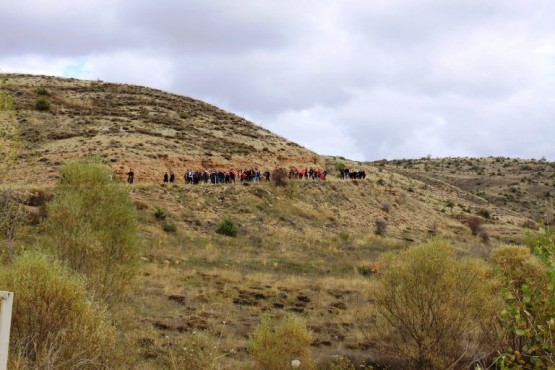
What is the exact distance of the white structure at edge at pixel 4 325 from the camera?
471 centimetres

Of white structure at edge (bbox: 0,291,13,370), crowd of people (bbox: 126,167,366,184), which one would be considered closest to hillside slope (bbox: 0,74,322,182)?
crowd of people (bbox: 126,167,366,184)

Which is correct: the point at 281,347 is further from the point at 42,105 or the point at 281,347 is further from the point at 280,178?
the point at 42,105

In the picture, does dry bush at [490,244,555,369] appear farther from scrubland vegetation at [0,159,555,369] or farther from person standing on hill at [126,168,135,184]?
person standing on hill at [126,168,135,184]

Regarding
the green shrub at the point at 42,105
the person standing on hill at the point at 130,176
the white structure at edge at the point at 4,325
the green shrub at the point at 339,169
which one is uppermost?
the green shrub at the point at 42,105

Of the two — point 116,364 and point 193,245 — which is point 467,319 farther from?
point 193,245

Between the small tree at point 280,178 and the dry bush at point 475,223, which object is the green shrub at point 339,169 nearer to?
the small tree at point 280,178

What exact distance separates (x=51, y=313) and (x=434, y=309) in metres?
9.88

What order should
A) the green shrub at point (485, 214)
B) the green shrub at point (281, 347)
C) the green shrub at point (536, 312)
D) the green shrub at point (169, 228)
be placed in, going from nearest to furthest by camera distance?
the green shrub at point (536, 312) < the green shrub at point (281, 347) < the green shrub at point (169, 228) < the green shrub at point (485, 214)

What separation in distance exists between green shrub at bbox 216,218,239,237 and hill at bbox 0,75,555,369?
539 mm

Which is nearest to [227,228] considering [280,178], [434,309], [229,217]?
[229,217]

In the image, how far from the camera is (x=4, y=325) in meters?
4.80

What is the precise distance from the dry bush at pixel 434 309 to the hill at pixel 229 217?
4.56 feet

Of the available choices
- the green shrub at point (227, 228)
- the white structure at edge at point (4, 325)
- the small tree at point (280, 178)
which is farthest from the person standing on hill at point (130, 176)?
the white structure at edge at point (4, 325)

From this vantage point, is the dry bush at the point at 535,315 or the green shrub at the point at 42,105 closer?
the dry bush at the point at 535,315
